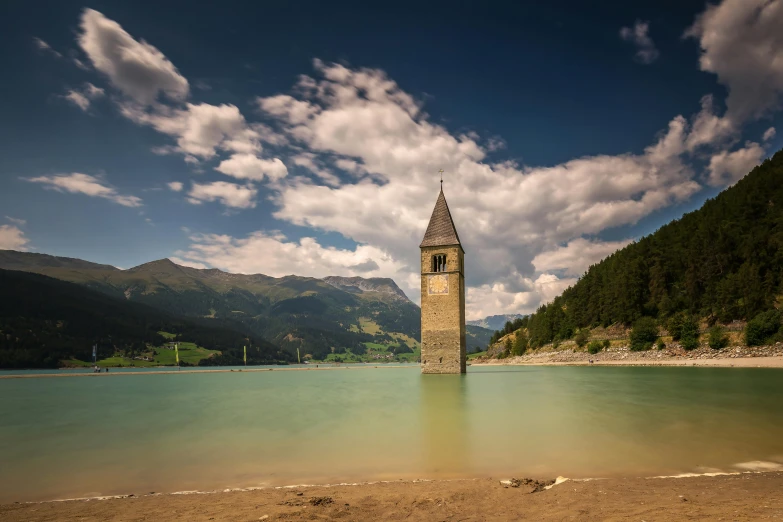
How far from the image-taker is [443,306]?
50938 mm

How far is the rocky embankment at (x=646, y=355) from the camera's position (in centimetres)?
5853

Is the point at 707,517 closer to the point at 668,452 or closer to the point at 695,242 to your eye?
the point at 668,452

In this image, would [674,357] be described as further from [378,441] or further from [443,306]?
[378,441]

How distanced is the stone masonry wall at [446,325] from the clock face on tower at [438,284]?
0.36 meters

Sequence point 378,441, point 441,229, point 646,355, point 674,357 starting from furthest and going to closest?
point 646,355 < point 674,357 < point 441,229 < point 378,441

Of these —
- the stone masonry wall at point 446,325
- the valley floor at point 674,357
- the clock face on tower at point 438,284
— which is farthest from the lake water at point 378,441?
the valley floor at point 674,357

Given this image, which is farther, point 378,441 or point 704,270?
point 704,270

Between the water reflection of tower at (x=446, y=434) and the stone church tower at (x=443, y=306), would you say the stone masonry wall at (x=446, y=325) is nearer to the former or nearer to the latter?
the stone church tower at (x=443, y=306)

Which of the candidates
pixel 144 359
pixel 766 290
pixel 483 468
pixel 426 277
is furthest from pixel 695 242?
pixel 144 359

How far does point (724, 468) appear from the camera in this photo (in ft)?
37.0

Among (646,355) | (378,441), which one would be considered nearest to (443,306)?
(378,441)

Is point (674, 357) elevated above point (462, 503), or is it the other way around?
point (462, 503)

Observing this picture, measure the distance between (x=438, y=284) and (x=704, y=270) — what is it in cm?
5503

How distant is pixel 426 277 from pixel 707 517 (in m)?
45.3
